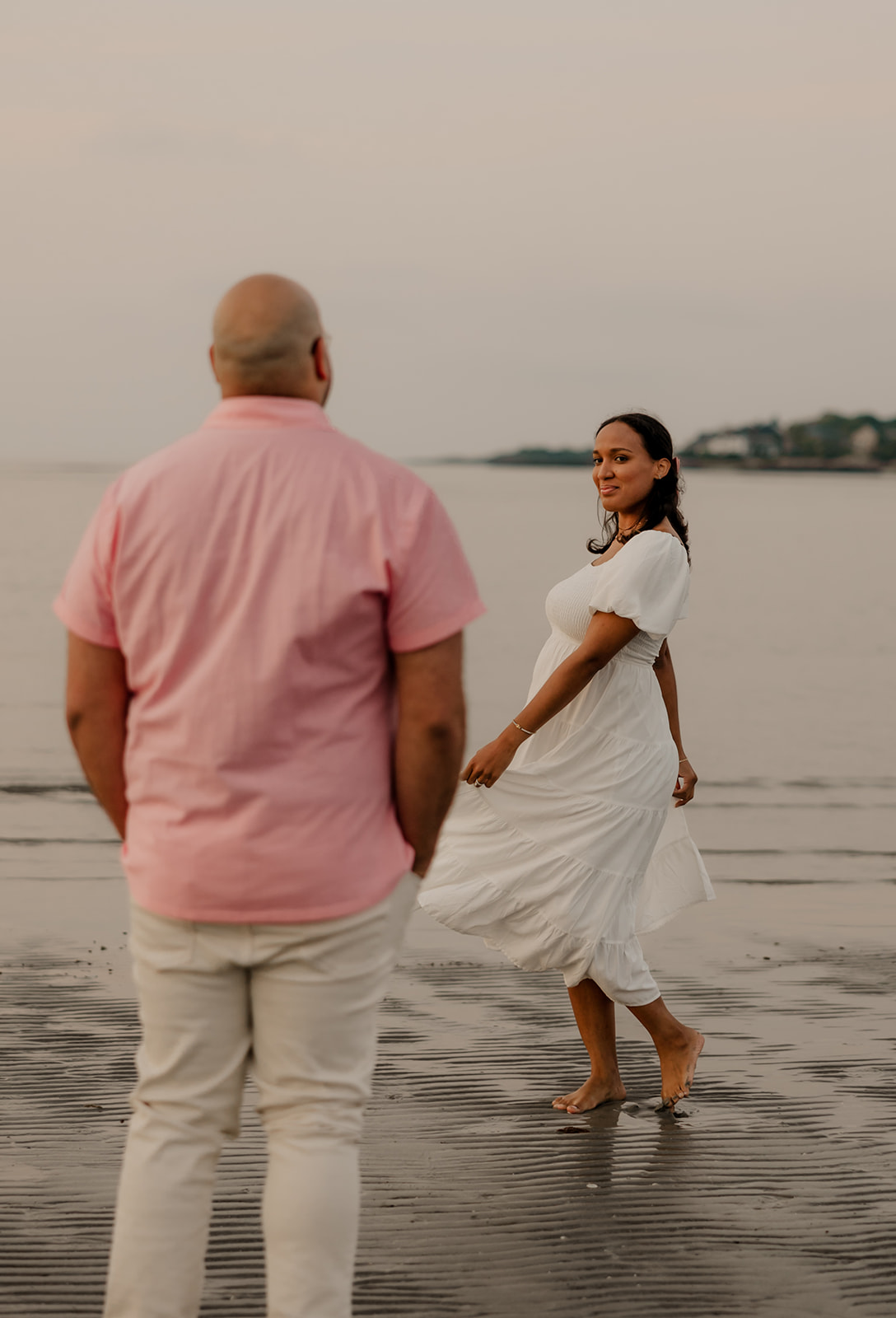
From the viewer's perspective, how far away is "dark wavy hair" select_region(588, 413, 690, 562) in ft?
14.0

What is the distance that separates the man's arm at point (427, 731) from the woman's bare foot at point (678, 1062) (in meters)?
2.08

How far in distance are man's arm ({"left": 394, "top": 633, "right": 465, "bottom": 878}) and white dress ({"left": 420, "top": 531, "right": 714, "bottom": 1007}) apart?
171 centimetres

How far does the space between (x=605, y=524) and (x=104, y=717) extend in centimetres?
246

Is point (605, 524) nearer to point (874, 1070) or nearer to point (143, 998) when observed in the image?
point (874, 1070)

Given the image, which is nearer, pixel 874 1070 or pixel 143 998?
pixel 143 998

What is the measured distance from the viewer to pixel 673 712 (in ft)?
14.8

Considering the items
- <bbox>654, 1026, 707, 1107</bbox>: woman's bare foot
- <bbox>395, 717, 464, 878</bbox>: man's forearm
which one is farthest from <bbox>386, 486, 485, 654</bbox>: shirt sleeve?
<bbox>654, 1026, 707, 1107</bbox>: woman's bare foot

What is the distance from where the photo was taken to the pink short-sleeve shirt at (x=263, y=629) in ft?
7.36

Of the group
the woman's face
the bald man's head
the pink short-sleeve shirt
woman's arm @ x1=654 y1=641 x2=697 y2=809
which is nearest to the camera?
the pink short-sleeve shirt

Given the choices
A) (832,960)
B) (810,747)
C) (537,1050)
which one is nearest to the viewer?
(537,1050)

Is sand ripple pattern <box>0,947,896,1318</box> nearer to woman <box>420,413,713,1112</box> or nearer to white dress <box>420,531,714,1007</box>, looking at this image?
woman <box>420,413,713,1112</box>

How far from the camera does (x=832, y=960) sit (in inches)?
230

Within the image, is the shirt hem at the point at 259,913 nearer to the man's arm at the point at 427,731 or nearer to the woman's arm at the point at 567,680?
the man's arm at the point at 427,731

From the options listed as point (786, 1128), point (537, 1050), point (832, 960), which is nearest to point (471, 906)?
point (537, 1050)
